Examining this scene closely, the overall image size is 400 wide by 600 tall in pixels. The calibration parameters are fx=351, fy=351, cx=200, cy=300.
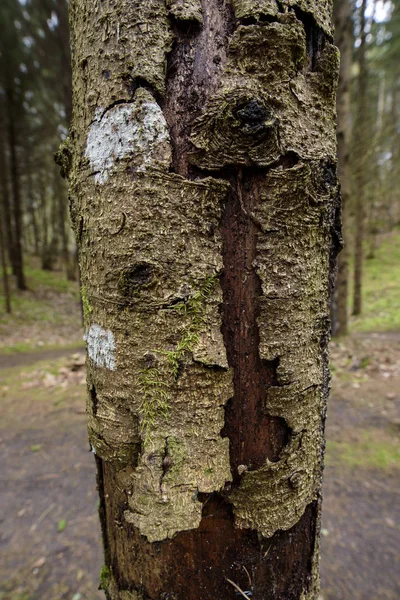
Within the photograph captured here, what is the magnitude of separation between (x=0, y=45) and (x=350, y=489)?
16446 mm

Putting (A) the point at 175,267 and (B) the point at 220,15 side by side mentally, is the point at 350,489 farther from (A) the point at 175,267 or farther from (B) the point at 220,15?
(B) the point at 220,15

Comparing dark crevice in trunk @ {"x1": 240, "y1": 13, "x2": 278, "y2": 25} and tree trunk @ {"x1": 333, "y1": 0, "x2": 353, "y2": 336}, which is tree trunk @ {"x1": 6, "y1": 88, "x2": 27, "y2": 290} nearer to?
tree trunk @ {"x1": 333, "y1": 0, "x2": 353, "y2": 336}

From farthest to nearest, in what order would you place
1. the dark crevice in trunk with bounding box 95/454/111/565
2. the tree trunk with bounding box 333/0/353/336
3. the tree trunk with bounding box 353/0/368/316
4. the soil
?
the tree trunk with bounding box 353/0/368/316 < the tree trunk with bounding box 333/0/353/336 < the soil < the dark crevice in trunk with bounding box 95/454/111/565

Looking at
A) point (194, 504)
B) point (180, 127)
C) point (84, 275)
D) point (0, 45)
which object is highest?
point (0, 45)

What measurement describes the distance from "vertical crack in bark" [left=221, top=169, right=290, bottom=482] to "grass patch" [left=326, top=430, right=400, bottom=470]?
3.16 meters

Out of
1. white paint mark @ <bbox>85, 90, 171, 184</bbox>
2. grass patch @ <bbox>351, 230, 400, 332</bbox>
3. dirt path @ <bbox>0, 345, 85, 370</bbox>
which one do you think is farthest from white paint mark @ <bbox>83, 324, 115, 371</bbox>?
grass patch @ <bbox>351, 230, 400, 332</bbox>

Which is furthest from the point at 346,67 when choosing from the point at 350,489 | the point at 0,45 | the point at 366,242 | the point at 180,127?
the point at 366,242

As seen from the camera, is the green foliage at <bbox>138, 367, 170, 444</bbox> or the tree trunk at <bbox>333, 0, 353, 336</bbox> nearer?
the green foliage at <bbox>138, 367, 170, 444</bbox>

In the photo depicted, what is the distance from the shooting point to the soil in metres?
2.36

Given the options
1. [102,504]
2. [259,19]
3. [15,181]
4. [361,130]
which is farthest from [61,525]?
[15,181]

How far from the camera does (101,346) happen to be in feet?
2.68

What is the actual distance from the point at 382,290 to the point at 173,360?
1382 cm

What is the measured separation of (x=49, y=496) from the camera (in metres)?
3.20

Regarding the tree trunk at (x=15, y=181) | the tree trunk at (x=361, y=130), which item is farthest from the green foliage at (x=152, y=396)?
the tree trunk at (x=15, y=181)
